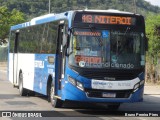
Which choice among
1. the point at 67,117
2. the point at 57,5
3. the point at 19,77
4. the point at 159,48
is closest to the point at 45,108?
the point at 67,117

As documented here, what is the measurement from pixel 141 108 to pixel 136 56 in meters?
2.96

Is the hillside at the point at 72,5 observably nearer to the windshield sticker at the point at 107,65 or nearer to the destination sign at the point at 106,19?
the destination sign at the point at 106,19

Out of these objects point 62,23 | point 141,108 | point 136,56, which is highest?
point 62,23

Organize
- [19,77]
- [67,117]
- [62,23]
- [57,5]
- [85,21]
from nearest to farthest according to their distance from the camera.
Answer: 1. [67,117]
2. [85,21]
3. [62,23]
4. [19,77]
5. [57,5]

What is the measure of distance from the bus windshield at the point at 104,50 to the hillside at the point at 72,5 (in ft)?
127

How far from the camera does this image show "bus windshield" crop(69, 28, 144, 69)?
1398cm

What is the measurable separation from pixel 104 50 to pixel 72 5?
55.2 meters

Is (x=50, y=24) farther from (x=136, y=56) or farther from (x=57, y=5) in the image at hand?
(x=57, y=5)

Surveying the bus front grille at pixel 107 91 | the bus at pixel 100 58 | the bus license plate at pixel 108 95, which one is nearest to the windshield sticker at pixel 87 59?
the bus at pixel 100 58

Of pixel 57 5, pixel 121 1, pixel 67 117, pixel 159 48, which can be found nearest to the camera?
pixel 67 117

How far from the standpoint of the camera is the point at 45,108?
1538 centimetres

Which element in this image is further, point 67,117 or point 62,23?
point 62,23

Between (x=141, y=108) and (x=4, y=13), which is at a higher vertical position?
(x=4, y=13)

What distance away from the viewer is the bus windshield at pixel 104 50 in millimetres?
13984
